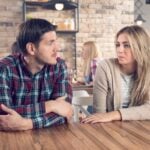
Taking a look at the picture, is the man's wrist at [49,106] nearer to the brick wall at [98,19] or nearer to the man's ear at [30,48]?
the man's ear at [30,48]

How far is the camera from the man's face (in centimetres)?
184

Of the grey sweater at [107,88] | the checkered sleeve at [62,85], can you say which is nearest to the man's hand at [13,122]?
the checkered sleeve at [62,85]

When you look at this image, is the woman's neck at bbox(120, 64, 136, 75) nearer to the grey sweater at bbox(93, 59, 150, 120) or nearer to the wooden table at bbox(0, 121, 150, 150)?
the grey sweater at bbox(93, 59, 150, 120)

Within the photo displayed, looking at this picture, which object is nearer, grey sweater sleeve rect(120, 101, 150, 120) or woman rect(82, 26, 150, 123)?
grey sweater sleeve rect(120, 101, 150, 120)

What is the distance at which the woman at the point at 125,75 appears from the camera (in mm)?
2156

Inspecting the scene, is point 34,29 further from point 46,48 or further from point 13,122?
point 13,122

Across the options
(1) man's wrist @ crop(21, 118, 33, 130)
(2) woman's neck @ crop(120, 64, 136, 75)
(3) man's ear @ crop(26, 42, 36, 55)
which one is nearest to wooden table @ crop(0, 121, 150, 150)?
(1) man's wrist @ crop(21, 118, 33, 130)

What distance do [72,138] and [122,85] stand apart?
860mm

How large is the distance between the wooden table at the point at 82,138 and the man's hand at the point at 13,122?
0.04 meters

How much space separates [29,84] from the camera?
1.83 meters

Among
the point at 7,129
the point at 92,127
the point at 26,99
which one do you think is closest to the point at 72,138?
the point at 92,127

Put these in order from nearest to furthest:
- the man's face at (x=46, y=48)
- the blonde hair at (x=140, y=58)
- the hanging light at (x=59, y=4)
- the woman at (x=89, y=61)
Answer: the man's face at (x=46, y=48), the blonde hair at (x=140, y=58), the woman at (x=89, y=61), the hanging light at (x=59, y=4)

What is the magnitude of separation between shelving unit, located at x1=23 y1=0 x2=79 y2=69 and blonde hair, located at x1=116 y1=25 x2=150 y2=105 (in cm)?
339

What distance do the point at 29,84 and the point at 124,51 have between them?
28.4 inches
